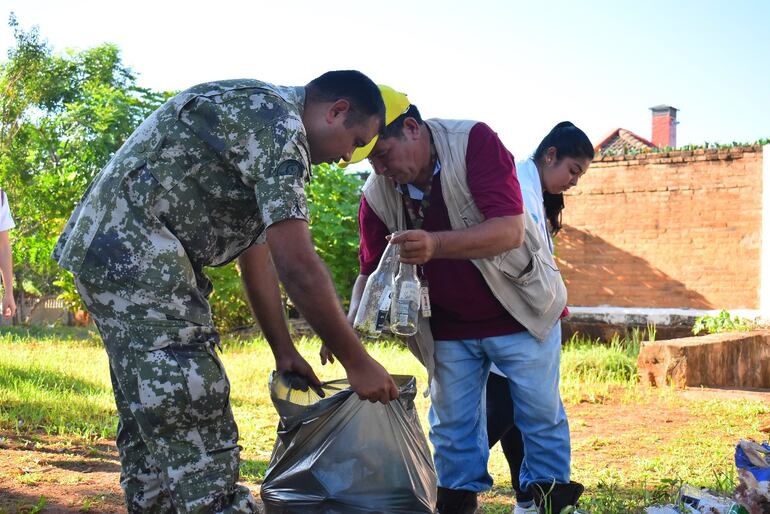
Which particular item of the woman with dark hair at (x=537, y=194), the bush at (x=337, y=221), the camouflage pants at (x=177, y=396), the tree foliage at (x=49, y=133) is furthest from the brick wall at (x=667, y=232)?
the camouflage pants at (x=177, y=396)

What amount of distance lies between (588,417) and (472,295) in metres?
3.77

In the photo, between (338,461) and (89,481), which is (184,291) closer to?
(338,461)

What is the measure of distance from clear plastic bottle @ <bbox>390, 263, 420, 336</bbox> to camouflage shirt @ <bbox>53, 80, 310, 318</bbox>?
840 millimetres

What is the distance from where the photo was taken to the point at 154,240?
94.3 inches

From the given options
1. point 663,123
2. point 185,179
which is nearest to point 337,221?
point 185,179

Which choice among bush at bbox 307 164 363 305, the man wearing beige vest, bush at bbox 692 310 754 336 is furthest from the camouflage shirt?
bush at bbox 307 164 363 305

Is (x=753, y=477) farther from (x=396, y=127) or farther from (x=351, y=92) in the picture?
(x=351, y=92)

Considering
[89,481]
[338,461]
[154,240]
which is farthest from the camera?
[89,481]

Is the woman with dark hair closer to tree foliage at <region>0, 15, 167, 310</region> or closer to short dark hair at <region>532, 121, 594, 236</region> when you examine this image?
short dark hair at <region>532, 121, 594, 236</region>

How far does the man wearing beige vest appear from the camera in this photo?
3.17 meters

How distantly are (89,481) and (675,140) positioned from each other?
22075 millimetres

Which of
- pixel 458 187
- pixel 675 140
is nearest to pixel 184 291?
pixel 458 187

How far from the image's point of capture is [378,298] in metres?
3.24

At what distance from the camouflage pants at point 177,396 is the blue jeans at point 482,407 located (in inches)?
47.6
